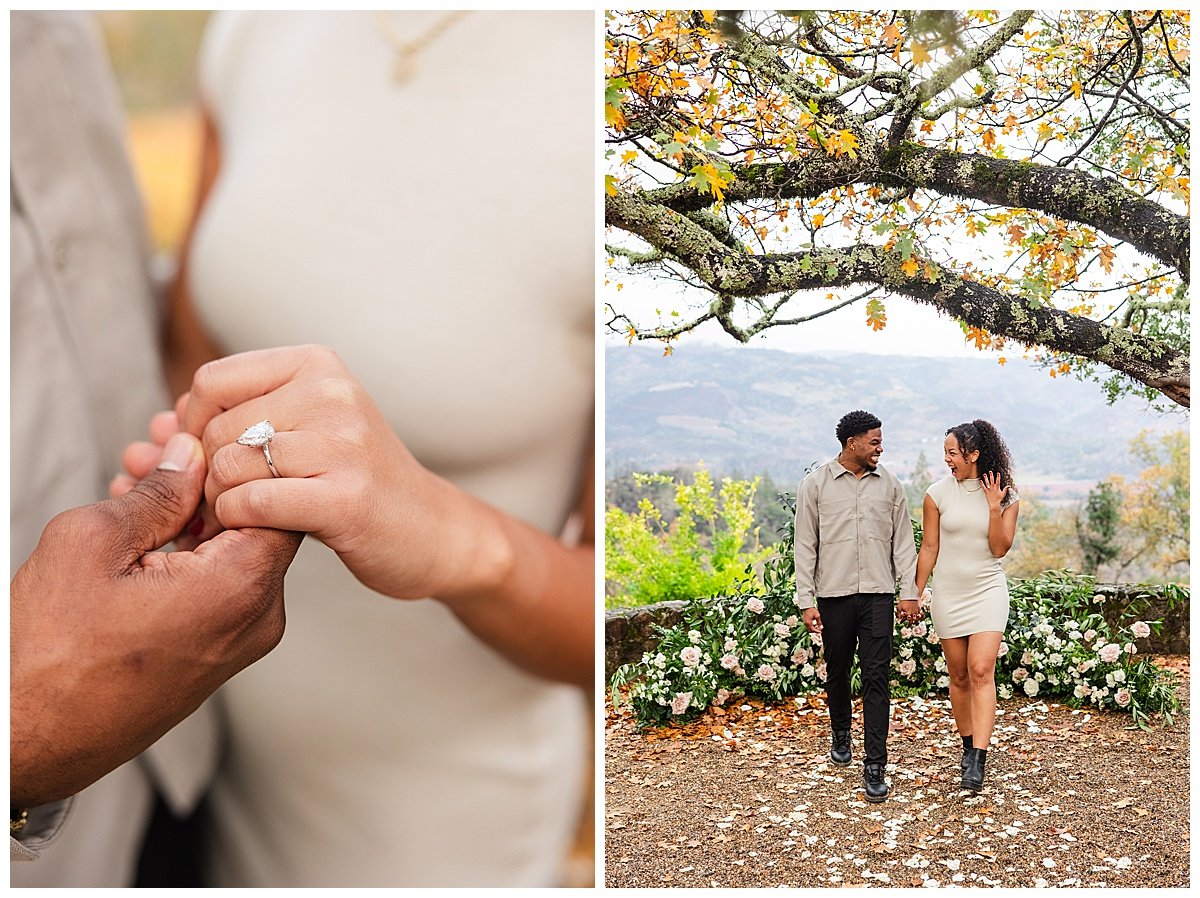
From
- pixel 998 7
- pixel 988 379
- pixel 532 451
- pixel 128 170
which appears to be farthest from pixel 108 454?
pixel 998 7

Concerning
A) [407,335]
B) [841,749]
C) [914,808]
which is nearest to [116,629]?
[407,335]

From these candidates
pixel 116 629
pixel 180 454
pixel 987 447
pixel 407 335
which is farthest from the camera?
pixel 987 447

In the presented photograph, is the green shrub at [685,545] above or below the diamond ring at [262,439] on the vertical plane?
below

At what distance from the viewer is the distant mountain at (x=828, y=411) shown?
1.91 m

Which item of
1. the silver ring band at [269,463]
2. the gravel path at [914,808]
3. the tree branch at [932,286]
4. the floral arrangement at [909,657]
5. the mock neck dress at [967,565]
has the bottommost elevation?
the gravel path at [914,808]

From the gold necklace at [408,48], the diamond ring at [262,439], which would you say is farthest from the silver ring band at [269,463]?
the gold necklace at [408,48]

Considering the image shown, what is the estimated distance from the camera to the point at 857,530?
1.96 m

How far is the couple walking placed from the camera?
1929mm

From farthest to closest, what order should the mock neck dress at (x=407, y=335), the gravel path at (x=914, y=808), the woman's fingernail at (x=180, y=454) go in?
the gravel path at (x=914, y=808), the mock neck dress at (x=407, y=335), the woman's fingernail at (x=180, y=454)

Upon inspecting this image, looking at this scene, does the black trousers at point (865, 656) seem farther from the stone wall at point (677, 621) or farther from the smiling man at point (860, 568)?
the stone wall at point (677, 621)

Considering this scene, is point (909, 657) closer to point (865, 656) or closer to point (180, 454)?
point (865, 656)

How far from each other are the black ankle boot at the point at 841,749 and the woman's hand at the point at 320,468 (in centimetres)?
100

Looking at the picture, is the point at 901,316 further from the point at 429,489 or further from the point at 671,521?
the point at 429,489

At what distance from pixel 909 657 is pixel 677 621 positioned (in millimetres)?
490
